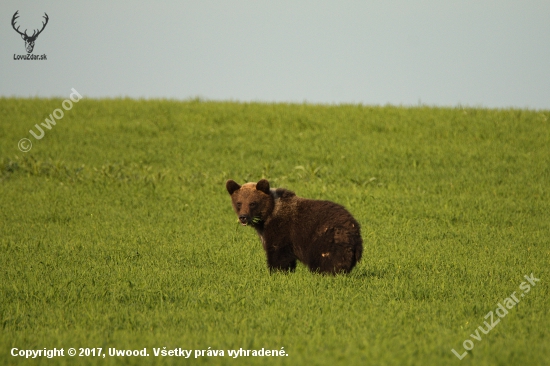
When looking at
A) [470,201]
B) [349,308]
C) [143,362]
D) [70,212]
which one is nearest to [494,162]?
[470,201]

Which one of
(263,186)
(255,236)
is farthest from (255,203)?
(255,236)

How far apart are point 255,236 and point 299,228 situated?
17.5 feet

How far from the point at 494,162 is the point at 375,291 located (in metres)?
16.1

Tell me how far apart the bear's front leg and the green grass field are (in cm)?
22

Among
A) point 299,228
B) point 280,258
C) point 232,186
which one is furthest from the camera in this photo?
point 232,186

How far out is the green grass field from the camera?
7.25 metres

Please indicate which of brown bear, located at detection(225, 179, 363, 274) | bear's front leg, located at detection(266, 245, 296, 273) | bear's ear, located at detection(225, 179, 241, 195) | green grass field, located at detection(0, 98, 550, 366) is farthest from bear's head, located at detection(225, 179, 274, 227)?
green grass field, located at detection(0, 98, 550, 366)

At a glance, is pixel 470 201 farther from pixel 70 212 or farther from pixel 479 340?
pixel 479 340

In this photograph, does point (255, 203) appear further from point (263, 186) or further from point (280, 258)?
point (280, 258)

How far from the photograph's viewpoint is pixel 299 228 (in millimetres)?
9914

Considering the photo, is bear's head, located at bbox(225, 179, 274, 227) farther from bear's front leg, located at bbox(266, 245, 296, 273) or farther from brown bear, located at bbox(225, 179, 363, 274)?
bear's front leg, located at bbox(266, 245, 296, 273)

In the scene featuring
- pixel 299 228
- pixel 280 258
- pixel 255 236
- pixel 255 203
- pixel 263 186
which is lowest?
pixel 280 258

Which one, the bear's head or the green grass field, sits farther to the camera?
the bear's head

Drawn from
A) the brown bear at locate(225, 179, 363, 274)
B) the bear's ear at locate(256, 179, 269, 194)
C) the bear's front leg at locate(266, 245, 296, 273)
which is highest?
the bear's ear at locate(256, 179, 269, 194)
